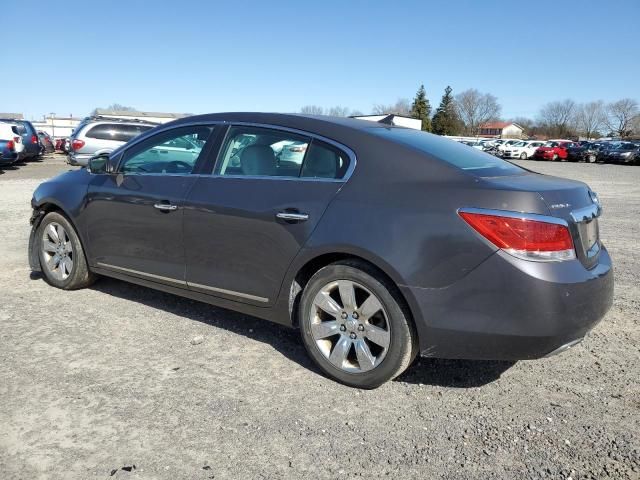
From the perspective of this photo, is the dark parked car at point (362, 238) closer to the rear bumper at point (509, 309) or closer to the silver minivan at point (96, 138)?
the rear bumper at point (509, 309)

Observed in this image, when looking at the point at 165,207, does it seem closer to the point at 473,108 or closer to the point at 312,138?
the point at 312,138

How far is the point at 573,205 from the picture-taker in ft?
10.2

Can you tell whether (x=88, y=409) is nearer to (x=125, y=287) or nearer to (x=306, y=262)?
(x=306, y=262)

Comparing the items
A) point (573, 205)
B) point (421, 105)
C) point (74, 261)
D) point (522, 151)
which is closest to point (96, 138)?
point (74, 261)

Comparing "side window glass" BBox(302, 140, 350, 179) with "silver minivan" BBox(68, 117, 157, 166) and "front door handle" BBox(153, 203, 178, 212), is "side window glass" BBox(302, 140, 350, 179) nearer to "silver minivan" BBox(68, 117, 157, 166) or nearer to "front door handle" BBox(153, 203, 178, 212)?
"front door handle" BBox(153, 203, 178, 212)

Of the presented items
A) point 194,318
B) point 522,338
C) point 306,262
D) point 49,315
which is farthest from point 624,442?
point 49,315

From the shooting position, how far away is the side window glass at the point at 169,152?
4211 mm

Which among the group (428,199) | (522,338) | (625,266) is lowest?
(625,266)

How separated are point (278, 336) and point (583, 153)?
45.6 meters

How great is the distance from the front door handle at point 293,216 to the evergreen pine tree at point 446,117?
8548cm

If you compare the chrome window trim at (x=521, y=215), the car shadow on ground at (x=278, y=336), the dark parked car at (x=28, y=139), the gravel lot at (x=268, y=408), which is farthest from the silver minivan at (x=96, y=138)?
the chrome window trim at (x=521, y=215)

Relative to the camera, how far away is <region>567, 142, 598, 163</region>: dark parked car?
43906mm

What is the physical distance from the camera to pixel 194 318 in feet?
14.8

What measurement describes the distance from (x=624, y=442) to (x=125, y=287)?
4212 millimetres
